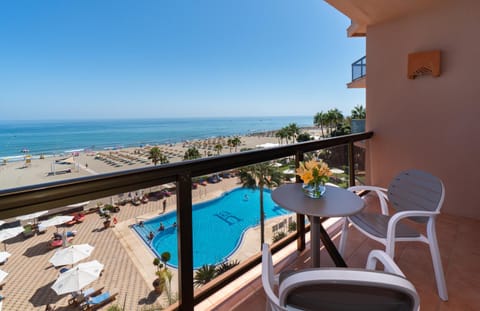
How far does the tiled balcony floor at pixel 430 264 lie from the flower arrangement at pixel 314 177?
809 millimetres

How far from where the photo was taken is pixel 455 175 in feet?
10.3

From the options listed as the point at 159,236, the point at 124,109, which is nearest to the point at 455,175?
the point at 159,236

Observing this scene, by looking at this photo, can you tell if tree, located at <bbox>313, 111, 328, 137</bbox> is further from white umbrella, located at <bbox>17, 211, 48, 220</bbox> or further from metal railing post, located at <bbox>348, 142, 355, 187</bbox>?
white umbrella, located at <bbox>17, 211, 48, 220</bbox>

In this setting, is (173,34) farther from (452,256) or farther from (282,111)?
(452,256)

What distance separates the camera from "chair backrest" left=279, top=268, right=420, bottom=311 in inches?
25.4

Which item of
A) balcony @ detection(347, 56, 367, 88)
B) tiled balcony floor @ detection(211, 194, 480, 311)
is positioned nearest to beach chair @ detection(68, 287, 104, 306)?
tiled balcony floor @ detection(211, 194, 480, 311)

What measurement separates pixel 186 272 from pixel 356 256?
1.61 metres

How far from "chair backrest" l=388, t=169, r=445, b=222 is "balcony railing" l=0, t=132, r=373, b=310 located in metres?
0.85

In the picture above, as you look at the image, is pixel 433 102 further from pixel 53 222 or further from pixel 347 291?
pixel 53 222

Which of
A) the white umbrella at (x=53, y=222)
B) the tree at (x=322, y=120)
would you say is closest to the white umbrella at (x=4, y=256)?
the white umbrella at (x=53, y=222)

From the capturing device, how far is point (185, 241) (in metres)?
1.53

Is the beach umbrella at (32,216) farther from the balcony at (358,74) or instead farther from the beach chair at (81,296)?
the balcony at (358,74)

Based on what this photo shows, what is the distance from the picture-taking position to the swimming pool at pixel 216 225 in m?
1.49

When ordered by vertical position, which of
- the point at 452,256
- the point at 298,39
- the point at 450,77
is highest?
the point at 298,39
